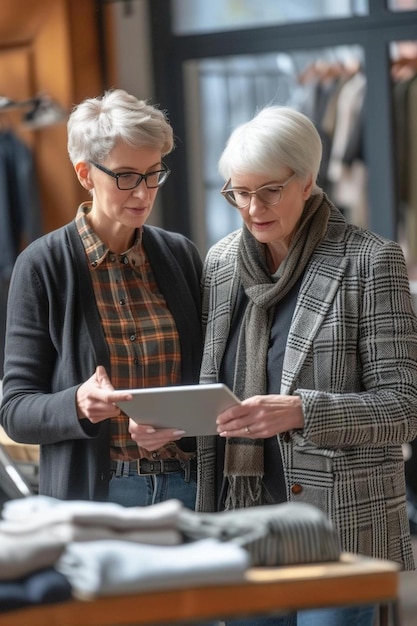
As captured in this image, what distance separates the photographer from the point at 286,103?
6641mm

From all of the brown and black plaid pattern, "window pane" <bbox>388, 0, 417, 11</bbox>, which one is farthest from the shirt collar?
"window pane" <bbox>388, 0, 417, 11</bbox>

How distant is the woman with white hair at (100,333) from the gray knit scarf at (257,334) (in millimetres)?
124

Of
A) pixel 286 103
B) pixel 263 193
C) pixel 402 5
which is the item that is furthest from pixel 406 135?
pixel 263 193

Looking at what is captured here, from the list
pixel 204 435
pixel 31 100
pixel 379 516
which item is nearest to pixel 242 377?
pixel 204 435

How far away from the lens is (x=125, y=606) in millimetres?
1648

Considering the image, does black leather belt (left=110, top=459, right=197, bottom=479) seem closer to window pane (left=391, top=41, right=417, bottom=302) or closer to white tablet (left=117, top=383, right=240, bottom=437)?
white tablet (left=117, top=383, right=240, bottom=437)

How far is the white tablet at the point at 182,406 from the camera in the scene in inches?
84.7

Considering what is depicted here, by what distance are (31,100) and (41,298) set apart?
3.45 meters

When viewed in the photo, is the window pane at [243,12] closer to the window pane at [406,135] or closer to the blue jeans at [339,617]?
the window pane at [406,135]

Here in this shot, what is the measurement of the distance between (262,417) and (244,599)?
64 cm

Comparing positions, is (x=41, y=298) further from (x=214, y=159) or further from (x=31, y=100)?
(x=214, y=159)

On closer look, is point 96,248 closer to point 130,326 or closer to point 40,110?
point 130,326

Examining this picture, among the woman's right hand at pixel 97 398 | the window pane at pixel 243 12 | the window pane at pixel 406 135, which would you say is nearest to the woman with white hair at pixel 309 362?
the woman's right hand at pixel 97 398

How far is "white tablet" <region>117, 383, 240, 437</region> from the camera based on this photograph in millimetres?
2150
